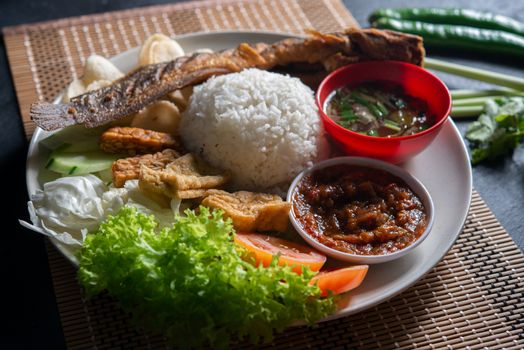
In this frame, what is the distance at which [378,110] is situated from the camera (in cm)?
409

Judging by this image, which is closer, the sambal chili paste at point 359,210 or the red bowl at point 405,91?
the sambal chili paste at point 359,210

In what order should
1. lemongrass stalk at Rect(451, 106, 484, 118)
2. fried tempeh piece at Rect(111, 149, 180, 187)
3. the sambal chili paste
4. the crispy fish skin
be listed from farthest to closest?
lemongrass stalk at Rect(451, 106, 484, 118) → the crispy fish skin → fried tempeh piece at Rect(111, 149, 180, 187) → the sambal chili paste

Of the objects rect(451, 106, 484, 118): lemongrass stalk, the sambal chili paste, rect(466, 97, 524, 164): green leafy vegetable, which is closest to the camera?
the sambal chili paste

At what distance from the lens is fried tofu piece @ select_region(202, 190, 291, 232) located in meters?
3.27

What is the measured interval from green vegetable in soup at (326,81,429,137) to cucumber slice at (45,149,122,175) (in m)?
1.50

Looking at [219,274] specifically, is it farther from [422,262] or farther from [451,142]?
[451,142]

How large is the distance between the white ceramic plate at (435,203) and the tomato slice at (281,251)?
10.8 inches

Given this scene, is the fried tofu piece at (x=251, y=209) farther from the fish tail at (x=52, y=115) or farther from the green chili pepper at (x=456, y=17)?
the green chili pepper at (x=456, y=17)

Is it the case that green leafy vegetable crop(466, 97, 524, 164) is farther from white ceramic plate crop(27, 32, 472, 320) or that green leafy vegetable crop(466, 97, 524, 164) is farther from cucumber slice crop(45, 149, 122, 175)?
cucumber slice crop(45, 149, 122, 175)

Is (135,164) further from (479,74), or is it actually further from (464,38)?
(464,38)

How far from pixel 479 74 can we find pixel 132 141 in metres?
2.84

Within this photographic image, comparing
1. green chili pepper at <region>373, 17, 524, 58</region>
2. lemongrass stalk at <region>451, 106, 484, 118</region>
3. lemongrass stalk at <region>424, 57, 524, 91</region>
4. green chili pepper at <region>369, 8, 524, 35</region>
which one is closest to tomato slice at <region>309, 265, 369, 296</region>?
lemongrass stalk at <region>451, 106, 484, 118</region>

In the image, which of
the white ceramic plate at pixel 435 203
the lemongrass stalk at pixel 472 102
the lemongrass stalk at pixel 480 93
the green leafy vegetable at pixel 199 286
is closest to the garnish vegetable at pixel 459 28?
the lemongrass stalk at pixel 480 93

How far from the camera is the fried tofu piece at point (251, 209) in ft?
10.7
